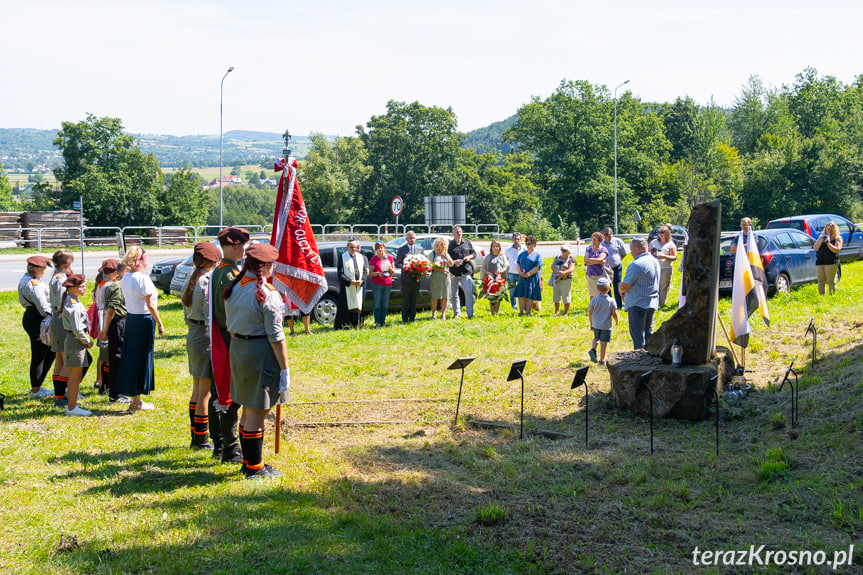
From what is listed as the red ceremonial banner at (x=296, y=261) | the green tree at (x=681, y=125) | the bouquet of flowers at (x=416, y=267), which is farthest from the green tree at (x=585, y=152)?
the red ceremonial banner at (x=296, y=261)

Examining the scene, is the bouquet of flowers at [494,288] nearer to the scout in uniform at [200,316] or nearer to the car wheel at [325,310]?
the car wheel at [325,310]

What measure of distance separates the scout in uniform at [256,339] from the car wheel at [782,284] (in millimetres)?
13200

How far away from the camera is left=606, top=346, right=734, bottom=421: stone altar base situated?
7754 mm

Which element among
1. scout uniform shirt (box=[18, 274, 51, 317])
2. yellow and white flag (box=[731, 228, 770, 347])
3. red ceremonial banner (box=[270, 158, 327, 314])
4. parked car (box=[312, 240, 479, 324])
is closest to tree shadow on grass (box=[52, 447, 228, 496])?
scout uniform shirt (box=[18, 274, 51, 317])

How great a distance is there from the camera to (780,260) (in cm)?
1605

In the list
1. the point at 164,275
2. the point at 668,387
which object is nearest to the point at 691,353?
the point at 668,387

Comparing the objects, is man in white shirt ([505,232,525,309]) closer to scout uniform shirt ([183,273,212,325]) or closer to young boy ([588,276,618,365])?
young boy ([588,276,618,365])

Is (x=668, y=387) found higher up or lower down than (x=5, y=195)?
lower down

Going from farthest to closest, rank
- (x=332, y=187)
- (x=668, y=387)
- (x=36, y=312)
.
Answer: (x=332, y=187), (x=36, y=312), (x=668, y=387)

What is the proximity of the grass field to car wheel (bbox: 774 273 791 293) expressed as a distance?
587cm

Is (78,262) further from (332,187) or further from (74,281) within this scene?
(332,187)

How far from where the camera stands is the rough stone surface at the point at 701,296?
8.10 metres

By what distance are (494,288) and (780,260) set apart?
6479 mm

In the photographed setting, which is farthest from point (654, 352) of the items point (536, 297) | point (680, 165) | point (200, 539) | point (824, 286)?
point (680, 165)
